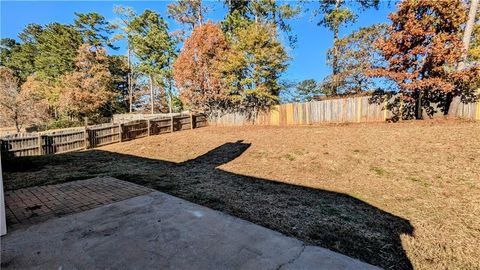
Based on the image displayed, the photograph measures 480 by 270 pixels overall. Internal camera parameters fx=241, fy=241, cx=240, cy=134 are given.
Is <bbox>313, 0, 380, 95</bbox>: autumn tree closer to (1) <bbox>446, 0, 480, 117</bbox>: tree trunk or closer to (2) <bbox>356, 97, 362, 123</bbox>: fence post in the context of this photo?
(2) <bbox>356, 97, 362, 123</bbox>: fence post

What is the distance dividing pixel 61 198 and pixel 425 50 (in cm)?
1133

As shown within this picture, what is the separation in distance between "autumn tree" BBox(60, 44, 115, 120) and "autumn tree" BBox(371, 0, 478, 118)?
21.2m

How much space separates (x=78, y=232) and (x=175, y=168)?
148 inches

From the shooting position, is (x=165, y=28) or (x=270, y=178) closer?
(x=270, y=178)

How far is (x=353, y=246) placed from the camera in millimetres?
2439

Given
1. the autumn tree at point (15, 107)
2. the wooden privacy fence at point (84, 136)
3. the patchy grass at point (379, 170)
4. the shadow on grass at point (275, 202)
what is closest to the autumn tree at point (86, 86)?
the autumn tree at point (15, 107)

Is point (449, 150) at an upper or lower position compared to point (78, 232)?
upper

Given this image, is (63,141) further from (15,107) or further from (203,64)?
(15,107)

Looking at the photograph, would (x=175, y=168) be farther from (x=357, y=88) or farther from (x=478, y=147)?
(x=357, y=88)

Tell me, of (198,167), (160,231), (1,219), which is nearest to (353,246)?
(160,231)

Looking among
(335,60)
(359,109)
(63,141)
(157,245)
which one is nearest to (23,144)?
(63,141)

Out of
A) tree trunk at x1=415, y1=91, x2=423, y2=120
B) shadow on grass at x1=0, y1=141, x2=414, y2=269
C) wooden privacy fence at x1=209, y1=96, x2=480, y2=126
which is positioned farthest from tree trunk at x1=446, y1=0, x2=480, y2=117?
shadow on grass at x1=0, y1=141, x2=414, y2=269

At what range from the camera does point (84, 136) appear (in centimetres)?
1130

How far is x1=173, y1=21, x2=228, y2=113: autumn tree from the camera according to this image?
15008 millimetres
